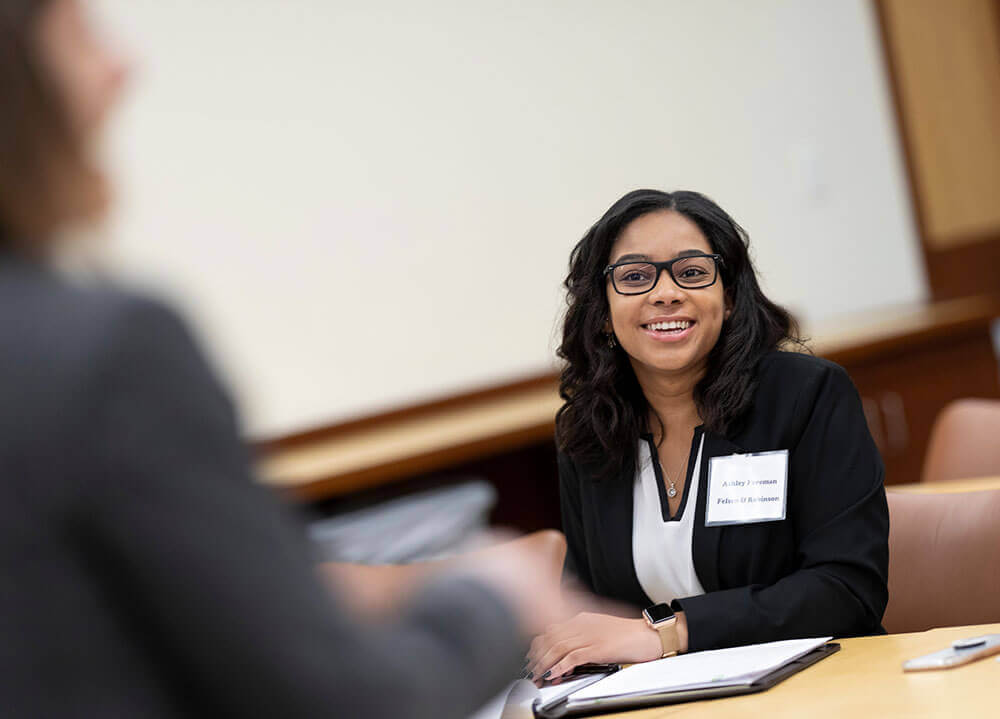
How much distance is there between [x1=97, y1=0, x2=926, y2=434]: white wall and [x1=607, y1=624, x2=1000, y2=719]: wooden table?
1971mm

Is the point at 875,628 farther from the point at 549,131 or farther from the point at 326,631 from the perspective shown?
the point at 549,131

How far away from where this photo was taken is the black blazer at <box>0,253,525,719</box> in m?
0.65

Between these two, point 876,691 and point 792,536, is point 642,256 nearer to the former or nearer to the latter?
point 792,536

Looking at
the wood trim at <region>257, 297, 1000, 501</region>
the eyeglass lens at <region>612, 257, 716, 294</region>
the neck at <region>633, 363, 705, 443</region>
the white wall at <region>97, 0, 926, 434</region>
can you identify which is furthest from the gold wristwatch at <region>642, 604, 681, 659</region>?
the white wall at <region>97, 0, 926, 434</region>

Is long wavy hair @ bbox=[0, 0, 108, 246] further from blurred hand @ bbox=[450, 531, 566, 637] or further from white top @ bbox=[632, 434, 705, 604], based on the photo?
white top @ bbox=[632, 434, 705, 604]

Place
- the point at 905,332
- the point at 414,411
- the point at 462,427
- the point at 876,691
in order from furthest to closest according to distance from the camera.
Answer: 1. the point at 905,332
2. the point at 414,411
3. the point at 462,427
4. the point at 876,691

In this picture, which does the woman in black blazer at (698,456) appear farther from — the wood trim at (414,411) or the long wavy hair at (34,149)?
the wood trim at (414,411)

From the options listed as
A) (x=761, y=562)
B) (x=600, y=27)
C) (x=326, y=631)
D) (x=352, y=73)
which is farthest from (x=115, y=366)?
(x=600, y=27)

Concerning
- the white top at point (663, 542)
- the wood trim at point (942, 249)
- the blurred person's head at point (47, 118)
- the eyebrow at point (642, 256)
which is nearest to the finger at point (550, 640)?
the white top at point (663, 542)

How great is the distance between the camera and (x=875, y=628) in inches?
82.4

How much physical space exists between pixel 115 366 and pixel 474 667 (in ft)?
1.10

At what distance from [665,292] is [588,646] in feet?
2.34

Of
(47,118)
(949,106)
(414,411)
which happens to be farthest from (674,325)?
(949,106)

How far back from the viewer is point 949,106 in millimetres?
5988
